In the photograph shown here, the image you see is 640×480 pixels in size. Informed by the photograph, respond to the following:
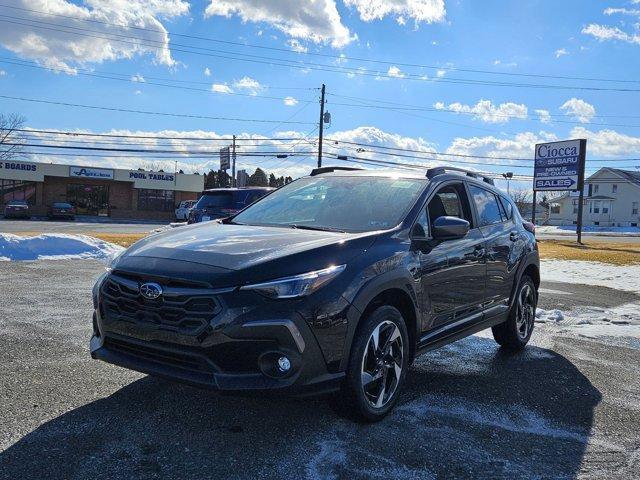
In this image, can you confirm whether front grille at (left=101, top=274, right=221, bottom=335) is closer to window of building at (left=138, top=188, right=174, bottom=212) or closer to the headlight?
the headlight

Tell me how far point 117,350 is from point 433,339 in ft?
7.48

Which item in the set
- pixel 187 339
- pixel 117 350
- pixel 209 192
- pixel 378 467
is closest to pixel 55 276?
pixel 209 192

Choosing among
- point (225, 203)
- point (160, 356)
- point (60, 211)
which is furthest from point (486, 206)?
point (60, 211)

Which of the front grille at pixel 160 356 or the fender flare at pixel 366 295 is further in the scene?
the fender flare at pixel 366 295

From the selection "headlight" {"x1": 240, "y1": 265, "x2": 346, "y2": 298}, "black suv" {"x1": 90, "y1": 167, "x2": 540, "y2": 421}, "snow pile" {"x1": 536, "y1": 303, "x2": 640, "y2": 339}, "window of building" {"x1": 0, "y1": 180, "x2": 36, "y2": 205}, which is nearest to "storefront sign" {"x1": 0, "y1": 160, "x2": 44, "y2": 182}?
"window of building" {"x1": 0, "y1": 180, "x2": 36, "y2": 205}

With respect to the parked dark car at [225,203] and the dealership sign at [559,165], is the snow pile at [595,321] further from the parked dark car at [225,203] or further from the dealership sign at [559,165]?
the dealership sign at [559,165]

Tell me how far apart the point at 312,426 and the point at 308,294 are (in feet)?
3.21

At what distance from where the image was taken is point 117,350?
354 cm

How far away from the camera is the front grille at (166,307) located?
314cm

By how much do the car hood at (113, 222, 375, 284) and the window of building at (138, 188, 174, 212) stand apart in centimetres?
4977

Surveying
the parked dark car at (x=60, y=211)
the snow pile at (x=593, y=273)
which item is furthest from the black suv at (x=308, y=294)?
the parked dark car at (x=60, y=211)

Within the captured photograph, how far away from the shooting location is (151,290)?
3266 millimetres

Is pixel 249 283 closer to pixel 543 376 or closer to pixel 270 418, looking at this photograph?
pixel 270 418

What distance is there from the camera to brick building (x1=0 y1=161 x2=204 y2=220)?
1821 inches
